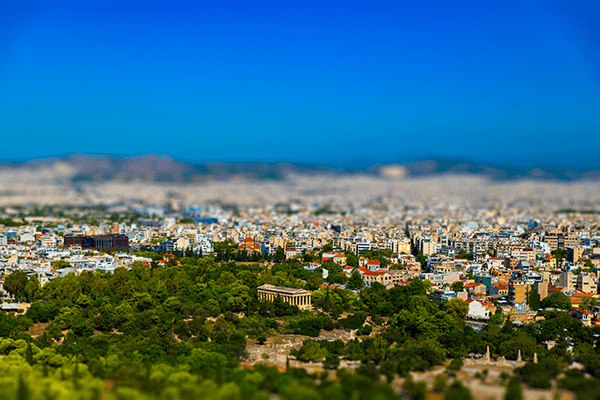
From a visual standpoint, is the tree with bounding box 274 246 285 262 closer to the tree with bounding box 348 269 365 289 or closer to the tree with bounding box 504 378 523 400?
the tree with bounding box 348 269 365 289

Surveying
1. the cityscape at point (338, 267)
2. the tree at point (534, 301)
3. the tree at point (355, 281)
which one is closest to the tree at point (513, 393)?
the cityscape at point (338, 267)

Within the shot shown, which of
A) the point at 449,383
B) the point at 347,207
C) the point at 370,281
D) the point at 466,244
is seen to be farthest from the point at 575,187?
the point at 449,383

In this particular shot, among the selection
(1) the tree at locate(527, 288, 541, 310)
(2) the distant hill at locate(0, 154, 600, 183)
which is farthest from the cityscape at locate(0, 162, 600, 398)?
(2) the distant hill at locate(0, 154, 600, 183)

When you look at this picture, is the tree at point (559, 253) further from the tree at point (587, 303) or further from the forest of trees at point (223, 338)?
the forest of trees at point (223, 338)

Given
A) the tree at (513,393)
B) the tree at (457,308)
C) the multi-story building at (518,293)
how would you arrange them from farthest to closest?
the multi-story building at (518,293) < the tree at (457,308) < the tree at (513,393)

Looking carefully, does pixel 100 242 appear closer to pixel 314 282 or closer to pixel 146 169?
pixel 146 169

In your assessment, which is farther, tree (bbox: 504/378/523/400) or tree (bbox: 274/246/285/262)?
tree (bbox: 274/246/285/262)
